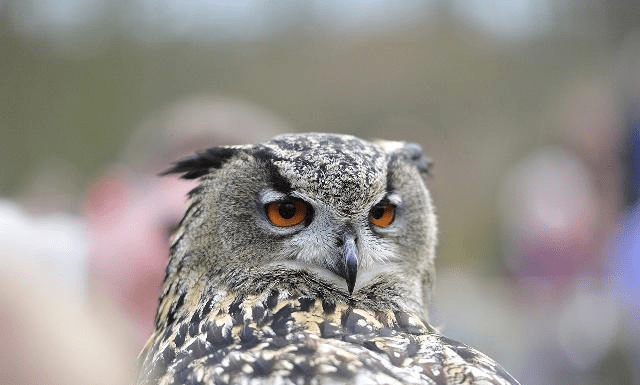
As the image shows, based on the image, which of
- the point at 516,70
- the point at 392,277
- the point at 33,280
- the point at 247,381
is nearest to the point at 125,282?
the point at 392,277

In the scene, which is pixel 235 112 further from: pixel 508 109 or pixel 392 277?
pixel 508 109

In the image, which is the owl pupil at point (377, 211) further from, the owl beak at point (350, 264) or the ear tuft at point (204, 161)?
the ear tuft at point (204, 161)

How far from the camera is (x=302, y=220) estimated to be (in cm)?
226

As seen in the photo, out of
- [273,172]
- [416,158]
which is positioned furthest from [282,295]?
[416,158]

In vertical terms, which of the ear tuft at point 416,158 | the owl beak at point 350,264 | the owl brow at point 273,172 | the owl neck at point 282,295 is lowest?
the owl neck at point 282,295

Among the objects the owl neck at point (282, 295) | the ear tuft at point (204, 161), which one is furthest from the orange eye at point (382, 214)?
the ear tuft at point (204, 161)

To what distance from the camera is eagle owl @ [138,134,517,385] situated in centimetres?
195

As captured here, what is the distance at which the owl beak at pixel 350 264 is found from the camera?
7.00 ft

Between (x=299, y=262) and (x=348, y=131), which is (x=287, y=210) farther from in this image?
(x=348, y=131)

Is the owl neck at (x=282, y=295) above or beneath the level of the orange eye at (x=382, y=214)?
beneath

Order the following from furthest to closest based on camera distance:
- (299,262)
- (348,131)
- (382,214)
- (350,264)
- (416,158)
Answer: (348,131) < (416,158) < (382,214) < (299,262) < (350,264)

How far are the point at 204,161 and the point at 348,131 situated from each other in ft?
29.7

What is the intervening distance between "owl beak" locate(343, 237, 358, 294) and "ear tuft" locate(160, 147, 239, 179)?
1.49 feet

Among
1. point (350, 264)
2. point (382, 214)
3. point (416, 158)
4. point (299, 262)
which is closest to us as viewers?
point (350, 264)
